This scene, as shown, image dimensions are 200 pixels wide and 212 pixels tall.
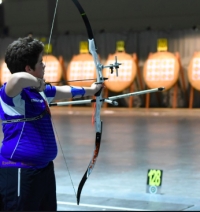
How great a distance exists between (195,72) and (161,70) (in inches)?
28.5

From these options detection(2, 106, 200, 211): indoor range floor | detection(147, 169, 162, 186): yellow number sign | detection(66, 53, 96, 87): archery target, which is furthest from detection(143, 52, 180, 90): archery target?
detection(147, 169, 162, 186): yellow number sign

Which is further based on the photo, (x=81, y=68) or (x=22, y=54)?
(x=81, y=68)

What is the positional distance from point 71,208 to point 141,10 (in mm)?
8973

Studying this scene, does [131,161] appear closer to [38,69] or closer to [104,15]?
[38,69]

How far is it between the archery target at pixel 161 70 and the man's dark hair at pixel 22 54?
9579 millimetres

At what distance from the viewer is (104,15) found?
12867 mm

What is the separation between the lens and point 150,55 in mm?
12461

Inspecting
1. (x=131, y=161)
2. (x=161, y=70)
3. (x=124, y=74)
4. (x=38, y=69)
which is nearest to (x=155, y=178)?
(x=131, y=161)

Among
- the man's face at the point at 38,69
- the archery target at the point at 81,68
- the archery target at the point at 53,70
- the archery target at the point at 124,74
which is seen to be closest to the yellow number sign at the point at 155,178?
the man's face at the point at 38,69

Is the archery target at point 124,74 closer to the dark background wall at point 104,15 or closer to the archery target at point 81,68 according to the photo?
the archery target at point 81,68

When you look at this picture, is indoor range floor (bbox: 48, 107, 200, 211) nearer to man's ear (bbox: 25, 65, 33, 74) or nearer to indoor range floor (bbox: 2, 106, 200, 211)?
indoor range floor (bbox: 2, 106, 200, 211)

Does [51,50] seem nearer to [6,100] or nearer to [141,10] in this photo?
[141,10]

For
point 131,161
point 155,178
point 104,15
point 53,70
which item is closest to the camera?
point 155,178

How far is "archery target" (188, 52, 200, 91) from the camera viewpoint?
38.6ft
